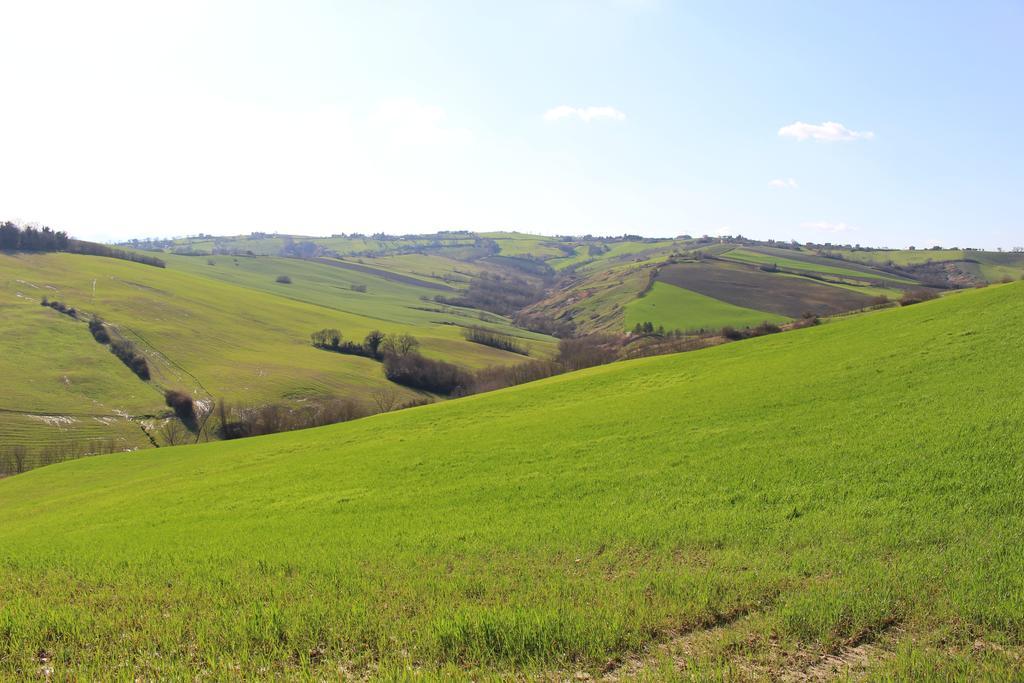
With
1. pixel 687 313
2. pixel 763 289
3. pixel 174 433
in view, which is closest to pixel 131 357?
pixel 174 433

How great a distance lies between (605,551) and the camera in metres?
14.3

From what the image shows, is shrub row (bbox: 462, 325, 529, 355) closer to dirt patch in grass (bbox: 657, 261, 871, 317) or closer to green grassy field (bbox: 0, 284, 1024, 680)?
dirt patch in grass (bbox: 657, 261, 871, 317)

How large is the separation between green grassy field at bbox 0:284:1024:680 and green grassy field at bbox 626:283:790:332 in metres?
104

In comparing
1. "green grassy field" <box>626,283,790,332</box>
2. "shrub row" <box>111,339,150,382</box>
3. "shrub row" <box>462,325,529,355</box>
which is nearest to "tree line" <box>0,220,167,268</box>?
"shrub row" <box>111,339,150,382</box>

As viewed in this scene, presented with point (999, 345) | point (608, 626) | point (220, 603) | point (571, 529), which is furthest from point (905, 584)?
point (999, 345)

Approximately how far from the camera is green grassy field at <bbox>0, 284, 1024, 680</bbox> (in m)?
9.38

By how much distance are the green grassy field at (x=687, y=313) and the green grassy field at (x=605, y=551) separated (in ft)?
342

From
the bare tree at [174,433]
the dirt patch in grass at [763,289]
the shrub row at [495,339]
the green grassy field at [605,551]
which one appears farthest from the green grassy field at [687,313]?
the green grassy field at [605,551]

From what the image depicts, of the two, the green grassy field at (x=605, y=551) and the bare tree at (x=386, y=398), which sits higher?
the green grassy field at (x=605, y=551)

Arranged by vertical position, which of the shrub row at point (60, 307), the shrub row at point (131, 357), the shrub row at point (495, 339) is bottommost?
the shrub row at point (131, 357)

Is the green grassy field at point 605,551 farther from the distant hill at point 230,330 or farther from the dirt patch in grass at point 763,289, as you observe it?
the dirt patch in grass at point 763,289

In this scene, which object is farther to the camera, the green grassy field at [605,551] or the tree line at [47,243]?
the tree line at [47,243]

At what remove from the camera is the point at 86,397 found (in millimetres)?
89500

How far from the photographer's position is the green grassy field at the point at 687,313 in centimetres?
13512
